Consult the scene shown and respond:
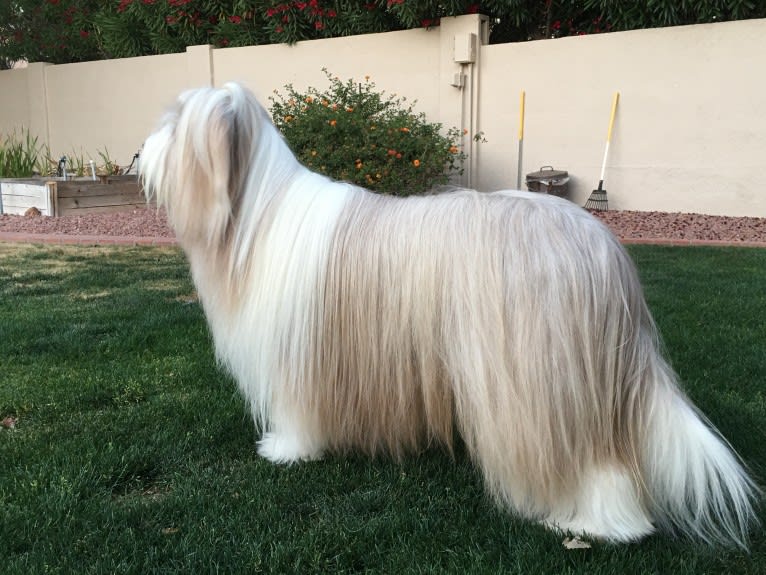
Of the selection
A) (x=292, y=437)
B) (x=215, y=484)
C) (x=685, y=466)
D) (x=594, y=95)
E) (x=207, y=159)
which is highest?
(x=594, y=95)

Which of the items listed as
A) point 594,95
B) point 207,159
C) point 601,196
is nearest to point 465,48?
point 594,95

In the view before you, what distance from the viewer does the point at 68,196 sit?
1035 centimetres

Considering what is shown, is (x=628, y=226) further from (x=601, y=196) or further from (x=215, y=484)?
(x=215, y=484)

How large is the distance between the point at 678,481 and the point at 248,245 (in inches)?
69.6

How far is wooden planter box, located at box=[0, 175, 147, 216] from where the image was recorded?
33.4 feet

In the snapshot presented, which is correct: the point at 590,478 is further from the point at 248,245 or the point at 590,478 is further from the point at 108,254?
the point at 108,254

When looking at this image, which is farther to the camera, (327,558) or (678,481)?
(327,558)

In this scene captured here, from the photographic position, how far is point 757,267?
656cm

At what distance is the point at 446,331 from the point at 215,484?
1287 millimetres

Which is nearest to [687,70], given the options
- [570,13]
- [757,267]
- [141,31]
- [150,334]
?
[570,13]

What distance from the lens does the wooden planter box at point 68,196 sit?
33.4ft

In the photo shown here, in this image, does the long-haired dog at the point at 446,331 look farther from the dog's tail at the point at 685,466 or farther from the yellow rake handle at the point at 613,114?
the yellow rake handle at the point at 613,114

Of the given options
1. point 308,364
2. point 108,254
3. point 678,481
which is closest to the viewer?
point 678,481

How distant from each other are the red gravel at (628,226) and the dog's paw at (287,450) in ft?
16.4
